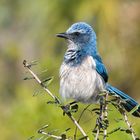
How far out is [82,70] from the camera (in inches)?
209

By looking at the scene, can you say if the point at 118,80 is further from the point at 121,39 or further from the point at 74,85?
the point at 74,85

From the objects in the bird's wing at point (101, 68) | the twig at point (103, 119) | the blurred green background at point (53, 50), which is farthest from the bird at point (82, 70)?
the blurred green background at point (53, 50)

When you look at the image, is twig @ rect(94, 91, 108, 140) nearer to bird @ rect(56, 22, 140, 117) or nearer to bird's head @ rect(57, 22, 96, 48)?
bird @ rect(56, 22, 140, 117)

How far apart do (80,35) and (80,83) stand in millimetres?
417

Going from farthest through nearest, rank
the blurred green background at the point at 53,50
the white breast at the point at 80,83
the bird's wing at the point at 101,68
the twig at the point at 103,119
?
the blurred green background at the point at 53,50
the bird's wing at the point at 101,68
the white breast at the point at 80,83
the twig at the point at 103,119

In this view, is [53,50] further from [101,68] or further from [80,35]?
[101,68]

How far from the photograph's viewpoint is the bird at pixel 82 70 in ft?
17.1

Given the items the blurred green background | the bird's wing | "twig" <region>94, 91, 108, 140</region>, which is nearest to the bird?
the bird's wing

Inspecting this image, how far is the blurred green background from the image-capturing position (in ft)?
27.7

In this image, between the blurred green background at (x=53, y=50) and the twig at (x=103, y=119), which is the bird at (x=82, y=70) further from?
the blurred green background at (x=53, y=50)

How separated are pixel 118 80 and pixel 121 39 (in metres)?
0.74

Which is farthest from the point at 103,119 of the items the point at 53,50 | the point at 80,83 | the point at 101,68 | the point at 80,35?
the point at 53,50

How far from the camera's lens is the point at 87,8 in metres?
10.7

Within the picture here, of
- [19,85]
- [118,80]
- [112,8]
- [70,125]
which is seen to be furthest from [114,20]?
[70,125]
